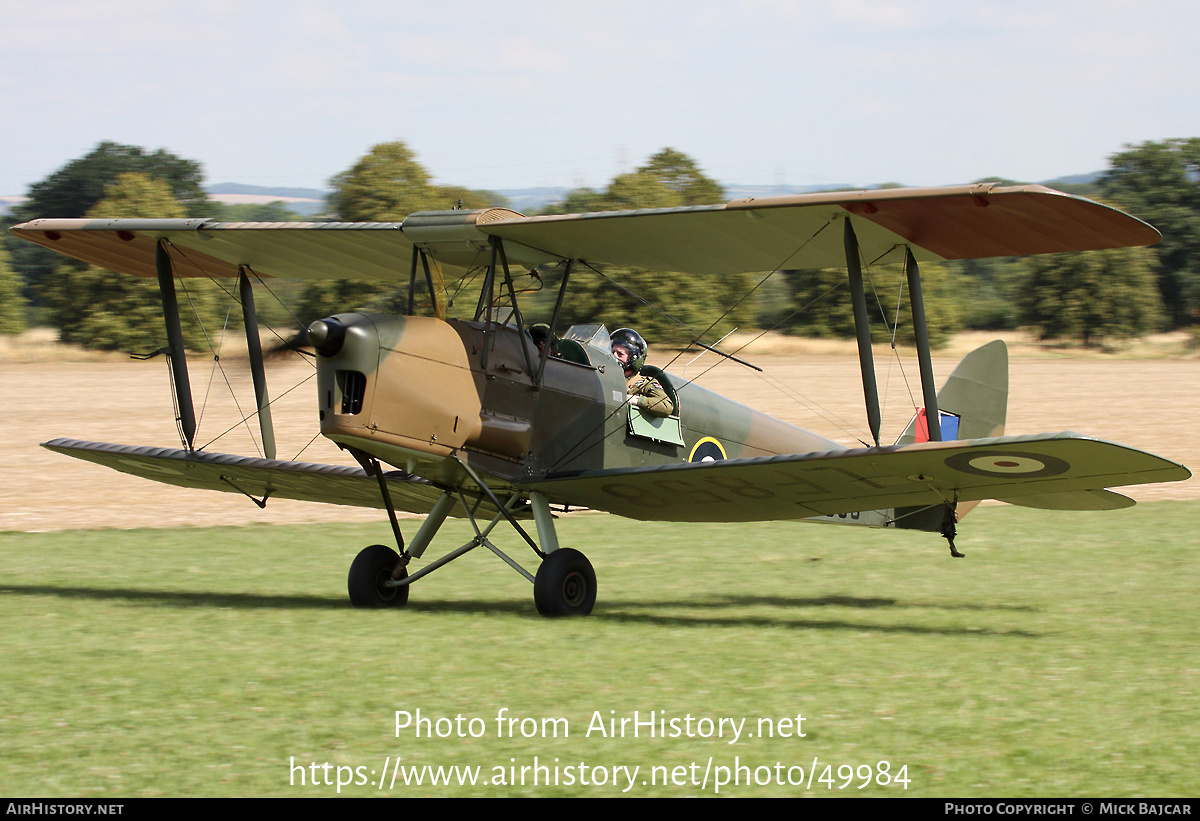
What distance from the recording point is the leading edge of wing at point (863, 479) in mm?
7059

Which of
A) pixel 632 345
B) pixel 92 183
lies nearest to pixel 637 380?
pixel 632 345

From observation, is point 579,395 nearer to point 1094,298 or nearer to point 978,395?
point 978,395

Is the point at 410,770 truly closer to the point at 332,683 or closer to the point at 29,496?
the point at 332,683

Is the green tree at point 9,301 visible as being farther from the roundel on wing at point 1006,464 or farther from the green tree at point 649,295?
the roundel on wing at point 1006,464

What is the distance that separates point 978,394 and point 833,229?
2.88m

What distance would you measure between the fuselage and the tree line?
2064cm

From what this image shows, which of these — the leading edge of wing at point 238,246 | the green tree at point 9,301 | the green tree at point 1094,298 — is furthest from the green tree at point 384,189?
the leading edge of wing at point 238,246

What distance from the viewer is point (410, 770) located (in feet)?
15.6

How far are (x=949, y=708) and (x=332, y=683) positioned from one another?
3013 mm

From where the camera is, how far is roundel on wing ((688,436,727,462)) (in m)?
10.1

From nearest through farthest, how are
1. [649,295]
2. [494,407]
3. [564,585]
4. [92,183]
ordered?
[564,585], [494,407], [649,295], [92,183]

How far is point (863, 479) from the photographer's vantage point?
7.98 metres

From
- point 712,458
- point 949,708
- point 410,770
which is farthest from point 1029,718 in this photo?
point 712,458

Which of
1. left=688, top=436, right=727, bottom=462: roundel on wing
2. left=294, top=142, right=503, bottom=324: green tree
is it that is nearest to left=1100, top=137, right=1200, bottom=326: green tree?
left=294, top=142, right=503, bottom=324: green tree
